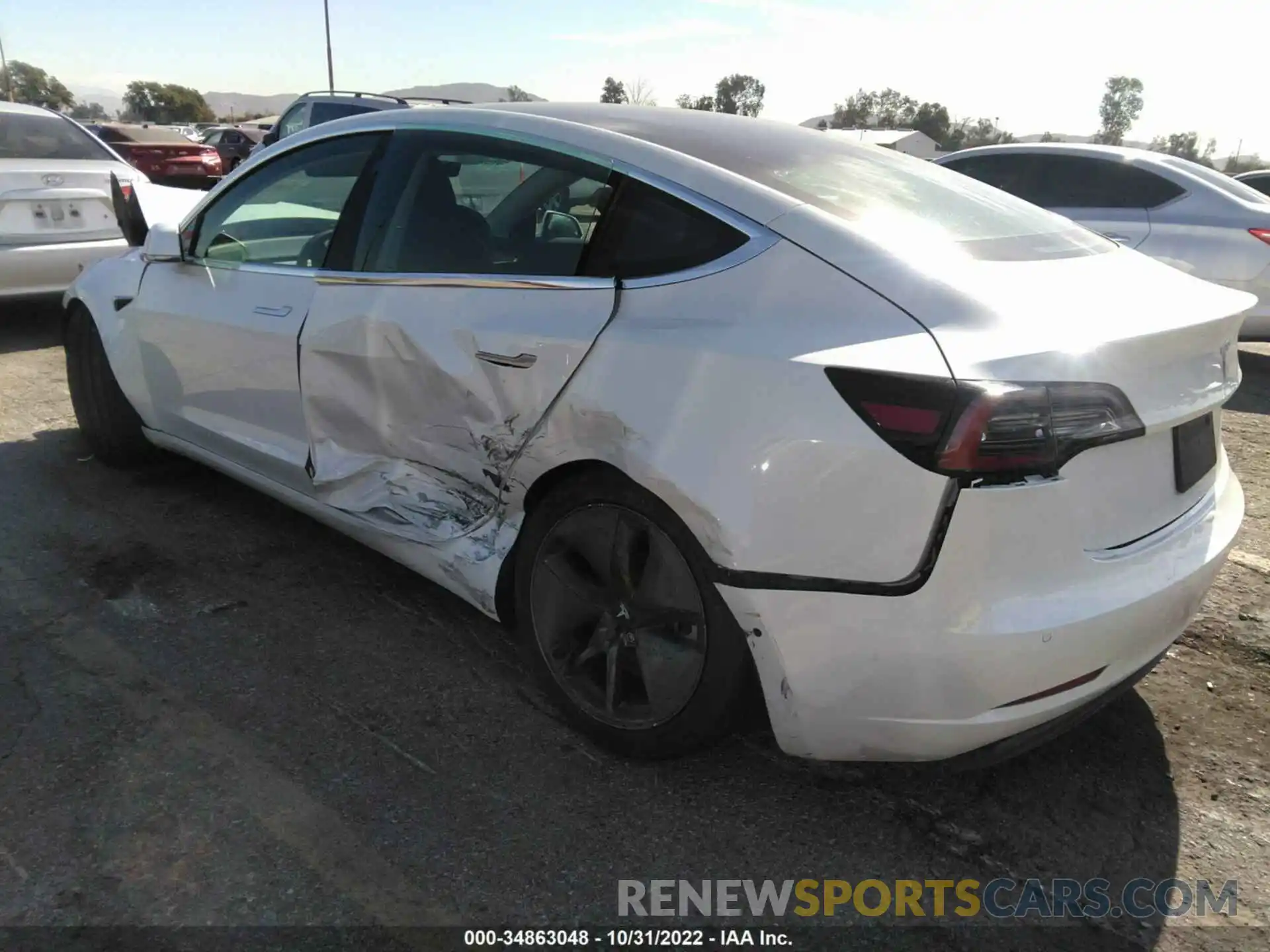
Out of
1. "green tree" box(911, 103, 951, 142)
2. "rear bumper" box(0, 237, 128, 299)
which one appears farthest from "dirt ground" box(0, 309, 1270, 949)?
"green tree" box(911, 103, 951, 142)

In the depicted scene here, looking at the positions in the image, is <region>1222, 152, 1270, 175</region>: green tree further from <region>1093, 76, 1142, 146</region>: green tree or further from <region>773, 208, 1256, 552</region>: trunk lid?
<region>773, 208, 1256, 552</region>: trunk lid

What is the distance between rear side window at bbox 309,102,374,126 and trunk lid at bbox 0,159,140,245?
6.38 metres

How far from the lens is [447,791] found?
244cm

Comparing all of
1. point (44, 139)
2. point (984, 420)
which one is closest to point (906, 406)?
point (984, 420)

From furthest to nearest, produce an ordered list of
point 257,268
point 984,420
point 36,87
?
1. point 36,87
2. point 257,268
3. point 984,420

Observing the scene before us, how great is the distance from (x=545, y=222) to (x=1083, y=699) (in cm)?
184

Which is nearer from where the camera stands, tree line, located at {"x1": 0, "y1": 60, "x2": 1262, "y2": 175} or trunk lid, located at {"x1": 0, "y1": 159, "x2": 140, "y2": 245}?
trunk lid, located at {"x1": 0, "y1": 159, "x2": 140, "y2": 245}

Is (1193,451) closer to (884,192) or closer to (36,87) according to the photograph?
(884,192)

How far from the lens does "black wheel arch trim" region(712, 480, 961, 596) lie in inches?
74.4

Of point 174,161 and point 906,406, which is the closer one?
point 906,406

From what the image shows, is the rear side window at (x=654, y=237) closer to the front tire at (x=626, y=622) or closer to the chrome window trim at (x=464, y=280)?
the chrome window trim at (x=464, y=280)

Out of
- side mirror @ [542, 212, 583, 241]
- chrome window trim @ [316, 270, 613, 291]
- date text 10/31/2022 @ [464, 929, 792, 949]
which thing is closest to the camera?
date text 10/31/2022 @ [464, 929, 792, 949]

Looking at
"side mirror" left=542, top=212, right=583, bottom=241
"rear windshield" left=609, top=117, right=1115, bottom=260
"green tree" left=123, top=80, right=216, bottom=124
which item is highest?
"rear windshield" left=609, top=117, right=1115, bottom=260

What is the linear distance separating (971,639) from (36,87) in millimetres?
104083
